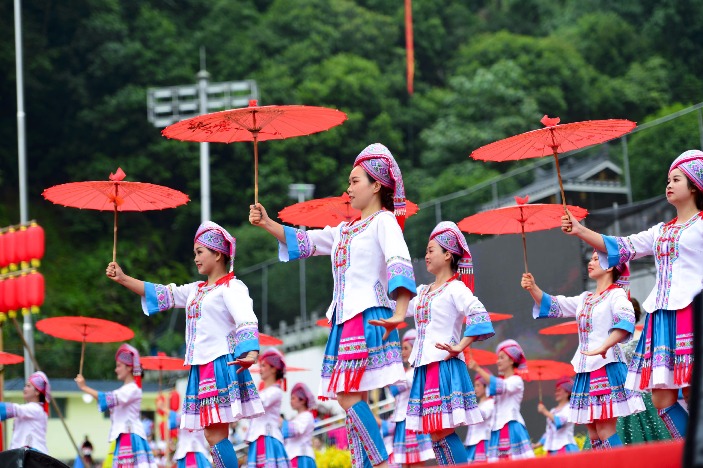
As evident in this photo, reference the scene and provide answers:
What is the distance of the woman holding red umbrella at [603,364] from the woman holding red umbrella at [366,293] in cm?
175

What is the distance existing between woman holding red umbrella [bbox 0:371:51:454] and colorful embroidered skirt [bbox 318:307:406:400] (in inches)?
198

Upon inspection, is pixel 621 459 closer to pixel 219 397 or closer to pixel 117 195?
pixel 219 397

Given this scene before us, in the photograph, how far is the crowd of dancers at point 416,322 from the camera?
6.11 m

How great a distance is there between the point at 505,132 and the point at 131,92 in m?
11.6

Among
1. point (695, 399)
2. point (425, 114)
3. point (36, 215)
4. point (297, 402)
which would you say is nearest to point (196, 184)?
point (36, 215)

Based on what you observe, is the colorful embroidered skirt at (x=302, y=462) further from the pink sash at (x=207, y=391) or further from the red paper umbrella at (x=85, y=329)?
the pink sash at (x=207, y=391)

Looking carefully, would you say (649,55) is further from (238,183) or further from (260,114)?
(260,114)

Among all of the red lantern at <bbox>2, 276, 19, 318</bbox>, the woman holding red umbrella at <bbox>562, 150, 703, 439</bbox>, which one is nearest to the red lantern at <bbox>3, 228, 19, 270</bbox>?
the red lantern at <bbox>2, 276, 19, 318</bbox>

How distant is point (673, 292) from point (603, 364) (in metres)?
1.33

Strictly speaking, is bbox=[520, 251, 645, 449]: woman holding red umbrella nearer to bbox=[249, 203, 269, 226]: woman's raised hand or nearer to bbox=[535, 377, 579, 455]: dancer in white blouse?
bbox=[249, 203, 269, 226]: woman's raised hand

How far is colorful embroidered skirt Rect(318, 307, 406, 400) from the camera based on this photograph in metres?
6.03

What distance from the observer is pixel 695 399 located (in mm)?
3299

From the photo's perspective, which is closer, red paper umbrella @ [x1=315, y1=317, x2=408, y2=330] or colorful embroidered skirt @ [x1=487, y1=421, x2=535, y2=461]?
red paper umbrella @ [x1=315, y1=317, x2=408, y2=330]

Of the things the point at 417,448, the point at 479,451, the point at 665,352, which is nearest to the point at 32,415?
the point at 417,448
